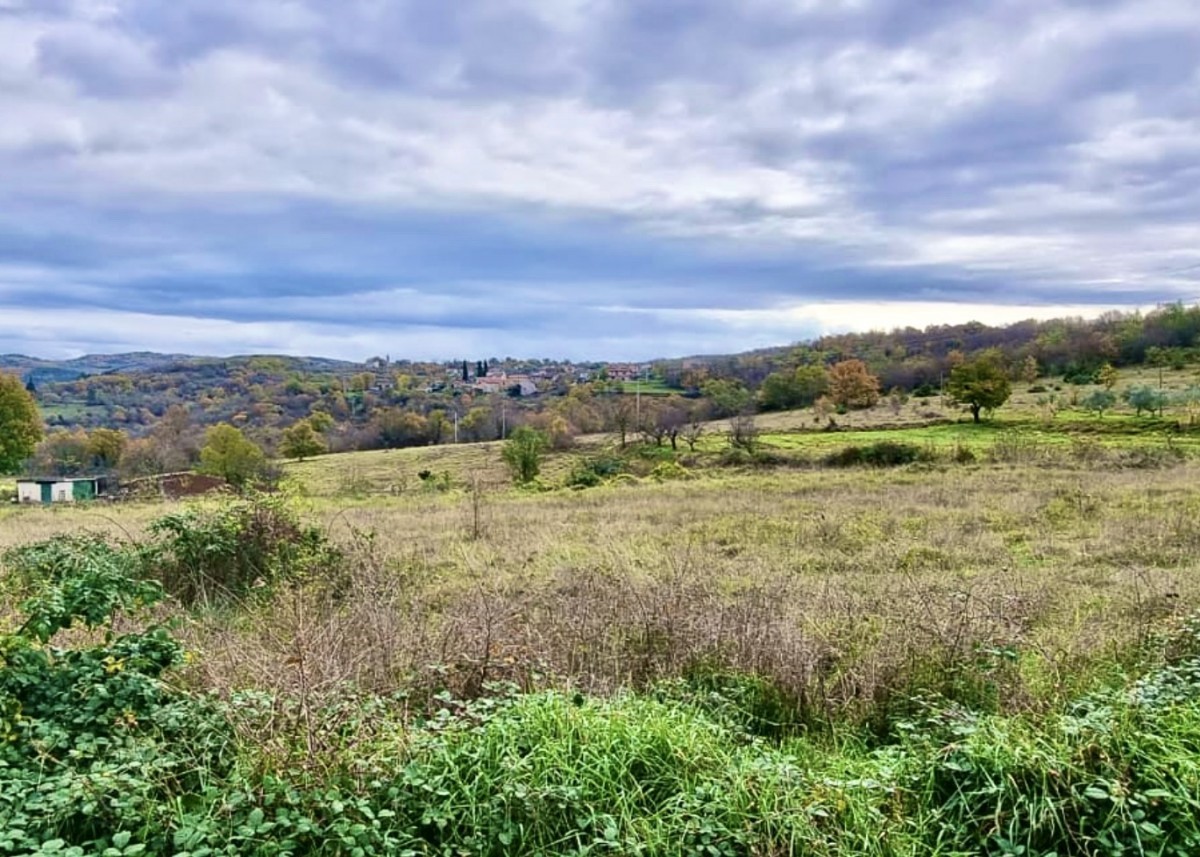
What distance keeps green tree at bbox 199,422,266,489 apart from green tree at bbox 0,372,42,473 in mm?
9203

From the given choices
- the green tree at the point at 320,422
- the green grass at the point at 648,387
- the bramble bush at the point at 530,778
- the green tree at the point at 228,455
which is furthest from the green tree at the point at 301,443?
the bramble bush at the point at 530,778

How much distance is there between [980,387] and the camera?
35.6m

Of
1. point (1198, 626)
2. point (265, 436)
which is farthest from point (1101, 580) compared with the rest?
point (265, 436)

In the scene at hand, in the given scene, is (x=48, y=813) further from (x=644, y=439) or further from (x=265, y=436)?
(x=265, y=436)

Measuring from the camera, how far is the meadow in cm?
241

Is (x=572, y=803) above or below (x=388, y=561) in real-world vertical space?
above

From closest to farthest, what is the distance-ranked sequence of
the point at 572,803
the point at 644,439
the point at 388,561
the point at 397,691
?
the point at 572,803 < the point at 397,691 < the point at 388,561 < the point at 644,439

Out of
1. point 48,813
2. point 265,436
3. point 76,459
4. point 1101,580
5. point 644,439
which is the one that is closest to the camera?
point 48,813

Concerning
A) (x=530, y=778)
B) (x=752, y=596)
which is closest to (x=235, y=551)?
(x=752, y=596)

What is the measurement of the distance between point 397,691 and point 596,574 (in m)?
3.63

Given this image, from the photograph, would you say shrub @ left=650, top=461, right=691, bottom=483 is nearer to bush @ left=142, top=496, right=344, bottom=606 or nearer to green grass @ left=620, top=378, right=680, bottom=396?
bush @ left=142, top=496, right=344, bottom=606

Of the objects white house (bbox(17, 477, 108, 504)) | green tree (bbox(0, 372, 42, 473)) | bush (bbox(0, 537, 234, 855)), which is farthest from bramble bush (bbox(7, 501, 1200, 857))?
green tree (bbox(0, 372, 42, 473))

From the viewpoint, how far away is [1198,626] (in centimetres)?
401

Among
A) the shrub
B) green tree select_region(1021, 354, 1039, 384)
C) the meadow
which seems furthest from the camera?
green tree select_region(1021, 354, 1039, 384)
